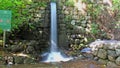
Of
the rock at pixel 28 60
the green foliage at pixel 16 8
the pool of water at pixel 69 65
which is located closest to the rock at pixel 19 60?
the rock at pixel 28 60

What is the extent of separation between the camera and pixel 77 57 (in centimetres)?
1110

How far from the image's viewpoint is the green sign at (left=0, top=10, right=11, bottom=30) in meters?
10.9

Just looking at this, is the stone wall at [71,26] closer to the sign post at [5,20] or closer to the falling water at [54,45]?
the falling water at [54,45]

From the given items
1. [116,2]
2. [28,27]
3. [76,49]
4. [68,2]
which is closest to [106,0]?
[116,2]

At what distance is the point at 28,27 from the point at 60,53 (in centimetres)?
191

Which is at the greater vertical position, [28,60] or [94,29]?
[94,29]

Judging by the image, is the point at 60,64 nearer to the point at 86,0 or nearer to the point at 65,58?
the point at 65,58

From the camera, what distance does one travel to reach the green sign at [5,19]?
35.8 ft

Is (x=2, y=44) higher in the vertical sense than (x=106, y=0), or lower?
lower

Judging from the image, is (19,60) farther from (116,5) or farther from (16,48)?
(116,5)

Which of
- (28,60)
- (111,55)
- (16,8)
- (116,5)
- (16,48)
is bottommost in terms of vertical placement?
(28,60)

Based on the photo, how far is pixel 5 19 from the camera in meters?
11.0

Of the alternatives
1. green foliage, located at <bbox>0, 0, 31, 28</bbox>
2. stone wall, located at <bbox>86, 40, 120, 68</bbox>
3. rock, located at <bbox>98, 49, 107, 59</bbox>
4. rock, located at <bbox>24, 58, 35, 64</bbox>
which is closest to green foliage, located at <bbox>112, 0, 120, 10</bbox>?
stone wall, located at <bbox>86, 40, 120, 68</bbox>

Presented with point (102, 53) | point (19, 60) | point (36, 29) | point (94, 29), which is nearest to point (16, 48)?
point (19, 60)
